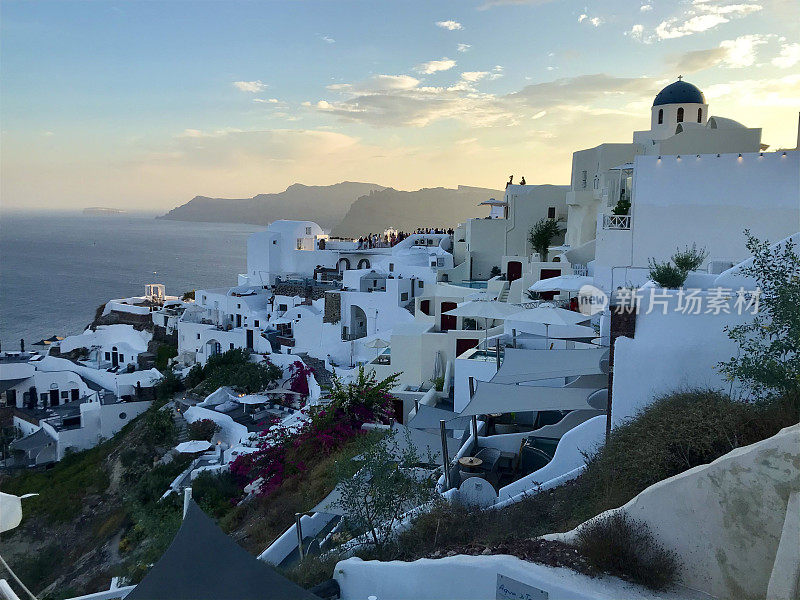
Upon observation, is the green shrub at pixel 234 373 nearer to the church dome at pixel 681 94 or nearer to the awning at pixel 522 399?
the awning at pixel 522 399

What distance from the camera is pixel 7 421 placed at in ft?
110

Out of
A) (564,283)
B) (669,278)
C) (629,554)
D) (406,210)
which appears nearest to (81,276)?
(406,210)

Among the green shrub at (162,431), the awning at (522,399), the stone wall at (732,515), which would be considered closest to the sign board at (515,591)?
the stone wall at (732,515)

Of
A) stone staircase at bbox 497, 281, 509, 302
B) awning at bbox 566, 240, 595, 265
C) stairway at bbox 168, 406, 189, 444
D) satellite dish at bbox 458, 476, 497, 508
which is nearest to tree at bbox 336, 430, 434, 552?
satellite dish at bbox 458, 476, 497, 508

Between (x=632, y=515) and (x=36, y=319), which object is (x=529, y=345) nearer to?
(x=632, y=515)

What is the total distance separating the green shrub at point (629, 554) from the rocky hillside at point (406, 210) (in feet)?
480

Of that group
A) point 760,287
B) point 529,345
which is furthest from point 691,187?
point 760,287

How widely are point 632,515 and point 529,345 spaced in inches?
380

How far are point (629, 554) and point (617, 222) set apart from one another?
12847mm

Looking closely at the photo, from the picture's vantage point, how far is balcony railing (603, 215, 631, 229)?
1622cm

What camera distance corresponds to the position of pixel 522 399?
9445 mm

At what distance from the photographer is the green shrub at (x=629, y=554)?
4918 millimetres

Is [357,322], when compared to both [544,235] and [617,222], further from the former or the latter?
[617,222]

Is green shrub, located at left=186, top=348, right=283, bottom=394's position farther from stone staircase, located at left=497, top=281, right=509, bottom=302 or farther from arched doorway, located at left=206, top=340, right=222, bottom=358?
stone staircase, located at left=497, top=281, right=509, bottom=302
